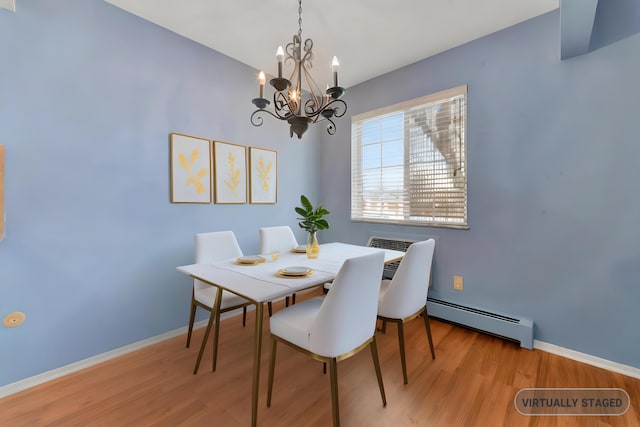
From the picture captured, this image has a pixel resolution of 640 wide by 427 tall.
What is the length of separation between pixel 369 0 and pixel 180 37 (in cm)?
158

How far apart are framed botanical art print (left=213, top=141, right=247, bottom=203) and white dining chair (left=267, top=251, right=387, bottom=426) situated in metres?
1.54

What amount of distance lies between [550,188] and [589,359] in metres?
1.22

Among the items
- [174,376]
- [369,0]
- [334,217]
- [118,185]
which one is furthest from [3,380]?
[369,0]

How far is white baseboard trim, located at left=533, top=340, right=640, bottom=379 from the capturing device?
1712 millimetres

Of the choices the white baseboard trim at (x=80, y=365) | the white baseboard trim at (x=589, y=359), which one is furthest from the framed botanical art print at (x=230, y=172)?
the white baseboard trim at (x=589, y=359)

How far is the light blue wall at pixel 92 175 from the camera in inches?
63.0

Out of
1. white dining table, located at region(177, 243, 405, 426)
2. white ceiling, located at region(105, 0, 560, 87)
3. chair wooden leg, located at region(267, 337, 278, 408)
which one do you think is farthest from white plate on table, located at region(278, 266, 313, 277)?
white ceiling, located at region(105, 0, 560, 87)

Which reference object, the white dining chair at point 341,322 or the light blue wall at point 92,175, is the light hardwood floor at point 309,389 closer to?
the white dining chair at point 341,322

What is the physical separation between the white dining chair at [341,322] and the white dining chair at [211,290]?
1.89 feet

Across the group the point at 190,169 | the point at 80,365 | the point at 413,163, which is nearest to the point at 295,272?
the point at 190,169

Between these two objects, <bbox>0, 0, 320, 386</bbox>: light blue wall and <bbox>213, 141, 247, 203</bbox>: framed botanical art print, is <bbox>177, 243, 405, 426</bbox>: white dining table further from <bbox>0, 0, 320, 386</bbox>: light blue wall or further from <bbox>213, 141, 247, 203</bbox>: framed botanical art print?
<bbox>213, 141, 247, 203</bbox>: framed botanical art print

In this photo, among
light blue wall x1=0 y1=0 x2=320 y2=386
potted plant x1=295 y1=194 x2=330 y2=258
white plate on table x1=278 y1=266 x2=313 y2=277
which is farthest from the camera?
potted plant x1=295 y1=194 x2=330 y2=258

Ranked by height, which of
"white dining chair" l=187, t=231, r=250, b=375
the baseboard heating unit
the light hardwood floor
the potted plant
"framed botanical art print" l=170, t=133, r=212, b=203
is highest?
"framed botanical art print" l=170, t=133, r=212, b=203

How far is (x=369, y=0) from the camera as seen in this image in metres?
1.85
